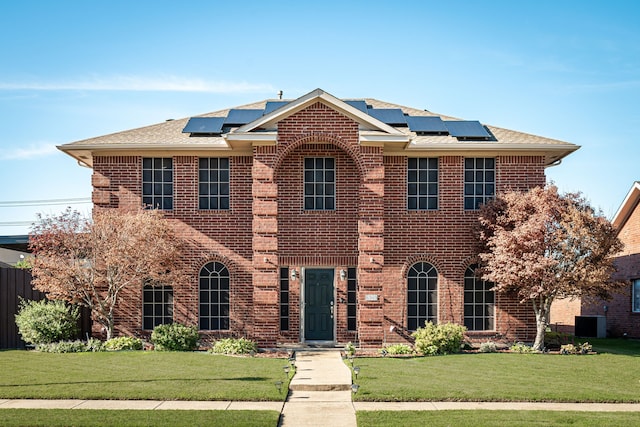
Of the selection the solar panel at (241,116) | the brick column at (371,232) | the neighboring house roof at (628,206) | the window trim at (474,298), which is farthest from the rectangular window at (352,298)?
the neighboring house roof at (628,206)

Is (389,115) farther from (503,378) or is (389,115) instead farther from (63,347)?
(63,347)

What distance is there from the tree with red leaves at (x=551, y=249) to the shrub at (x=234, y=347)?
7.36m

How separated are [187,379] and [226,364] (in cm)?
244

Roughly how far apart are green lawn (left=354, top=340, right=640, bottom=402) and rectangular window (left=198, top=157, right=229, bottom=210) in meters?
7.26

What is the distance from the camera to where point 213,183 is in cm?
2242

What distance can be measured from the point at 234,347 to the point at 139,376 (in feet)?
15.5

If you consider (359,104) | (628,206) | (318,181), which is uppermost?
(359,104)

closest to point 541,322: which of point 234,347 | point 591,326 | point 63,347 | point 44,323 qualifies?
point 591,326

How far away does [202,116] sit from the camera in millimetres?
25125

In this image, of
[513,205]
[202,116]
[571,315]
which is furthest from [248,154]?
[571,315]

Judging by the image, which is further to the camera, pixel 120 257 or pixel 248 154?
pixel 248 154

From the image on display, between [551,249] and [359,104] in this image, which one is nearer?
[551,249]

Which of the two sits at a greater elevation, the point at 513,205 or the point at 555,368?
the point at 513,205

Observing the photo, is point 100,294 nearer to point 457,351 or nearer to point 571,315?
point 457,351
